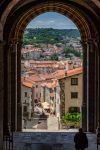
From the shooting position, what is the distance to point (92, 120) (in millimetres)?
29797

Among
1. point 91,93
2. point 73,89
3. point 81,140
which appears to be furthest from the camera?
point 73,89

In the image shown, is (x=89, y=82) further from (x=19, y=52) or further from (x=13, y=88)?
(x=19, y=52)

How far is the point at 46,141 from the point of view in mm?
25406

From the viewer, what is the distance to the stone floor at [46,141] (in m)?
23.5

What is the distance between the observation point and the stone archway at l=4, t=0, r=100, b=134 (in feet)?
89.6

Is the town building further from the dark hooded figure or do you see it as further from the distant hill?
the dark hooded figure

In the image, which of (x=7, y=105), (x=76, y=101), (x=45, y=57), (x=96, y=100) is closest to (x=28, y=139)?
(x=7, y=105)

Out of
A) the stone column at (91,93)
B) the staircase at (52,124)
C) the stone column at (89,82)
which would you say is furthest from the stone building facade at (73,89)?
the stone column at (91,93)

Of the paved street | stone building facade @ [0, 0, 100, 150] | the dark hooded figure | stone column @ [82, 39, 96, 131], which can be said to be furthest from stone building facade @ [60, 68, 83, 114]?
the dark hooded figure

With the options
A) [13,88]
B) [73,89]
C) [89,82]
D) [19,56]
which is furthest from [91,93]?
[73,89]

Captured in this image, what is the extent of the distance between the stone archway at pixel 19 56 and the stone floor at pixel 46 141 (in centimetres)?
137

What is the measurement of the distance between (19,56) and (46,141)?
7336 millimetres

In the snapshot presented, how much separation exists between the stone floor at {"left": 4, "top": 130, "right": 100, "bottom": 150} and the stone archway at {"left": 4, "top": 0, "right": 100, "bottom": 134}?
53.9 inches

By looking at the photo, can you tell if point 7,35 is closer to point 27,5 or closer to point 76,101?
point 27,5
